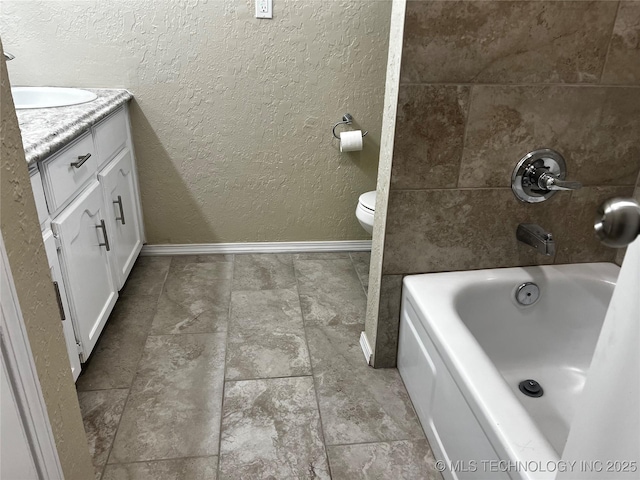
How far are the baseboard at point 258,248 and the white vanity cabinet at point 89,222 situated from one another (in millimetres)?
286

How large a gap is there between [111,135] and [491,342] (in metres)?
1.75

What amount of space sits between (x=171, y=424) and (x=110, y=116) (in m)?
1.31

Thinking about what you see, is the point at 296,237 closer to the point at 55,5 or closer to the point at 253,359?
the point at 253,359

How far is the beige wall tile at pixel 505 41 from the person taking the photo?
4.74ft

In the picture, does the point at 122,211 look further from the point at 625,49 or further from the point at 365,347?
the point at 625,49

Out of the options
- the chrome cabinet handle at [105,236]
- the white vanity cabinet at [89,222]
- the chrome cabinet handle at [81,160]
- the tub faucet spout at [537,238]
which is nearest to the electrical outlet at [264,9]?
the white vanity cabinet at [89,222]

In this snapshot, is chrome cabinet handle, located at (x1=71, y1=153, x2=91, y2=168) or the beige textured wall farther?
chrome cabinet handle, located at (x1=71, y1=153, x2=91, y2=168)

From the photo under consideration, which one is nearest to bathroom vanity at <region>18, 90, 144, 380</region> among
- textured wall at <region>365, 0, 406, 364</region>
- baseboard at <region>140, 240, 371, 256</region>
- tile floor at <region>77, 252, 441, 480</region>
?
tile floor at <region>77, 252, 441, 480</region>

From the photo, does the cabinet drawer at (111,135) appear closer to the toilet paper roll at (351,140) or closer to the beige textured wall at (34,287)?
the toilet paper roll at (351,140)

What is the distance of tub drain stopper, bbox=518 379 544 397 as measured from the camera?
5.54 ft

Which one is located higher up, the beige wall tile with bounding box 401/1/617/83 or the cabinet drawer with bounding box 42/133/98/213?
the beige wall tile with bounding box 401/1/617/83

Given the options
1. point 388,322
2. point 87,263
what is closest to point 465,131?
point 388,322

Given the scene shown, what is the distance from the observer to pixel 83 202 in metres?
1.81

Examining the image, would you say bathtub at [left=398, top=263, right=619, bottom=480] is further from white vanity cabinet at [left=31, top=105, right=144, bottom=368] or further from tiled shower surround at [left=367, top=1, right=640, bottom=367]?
white vanity cabinet at [left=31, top=105, right=144, bottom=368]
